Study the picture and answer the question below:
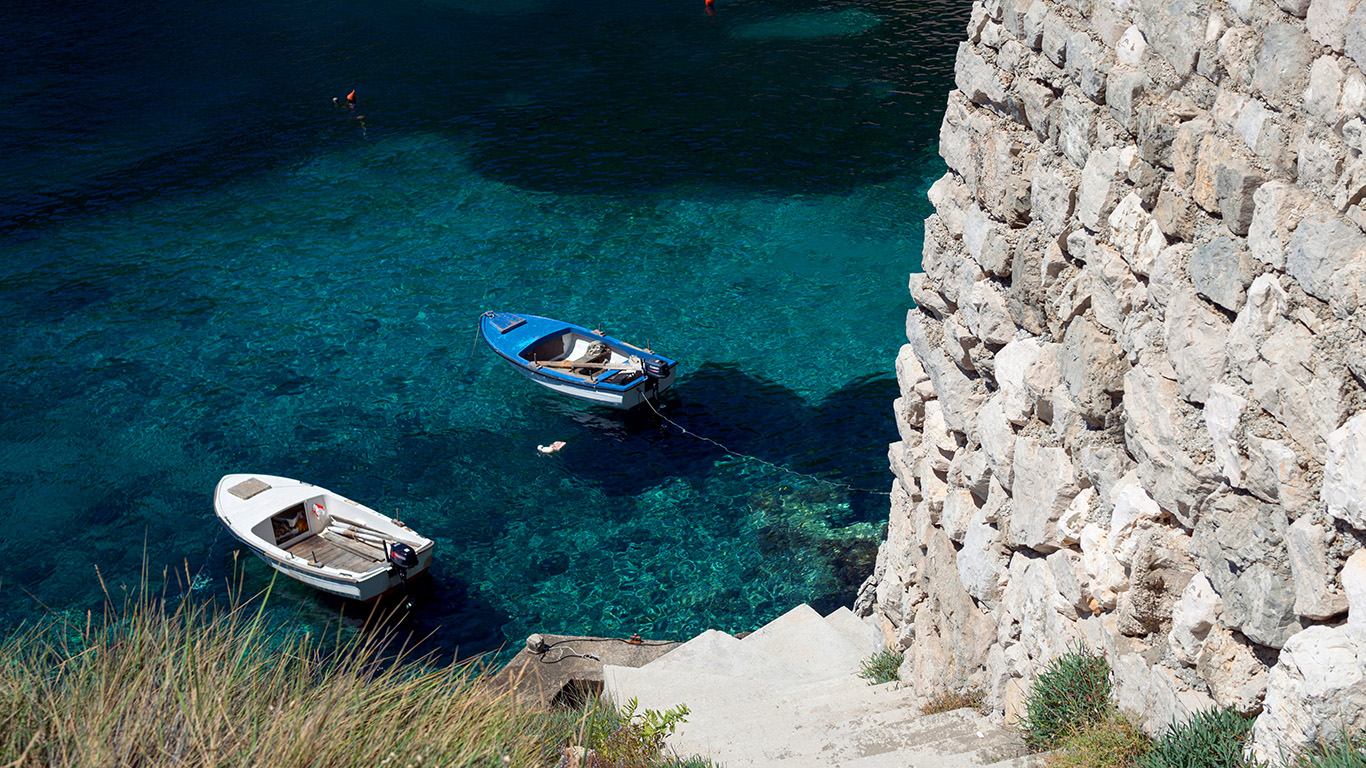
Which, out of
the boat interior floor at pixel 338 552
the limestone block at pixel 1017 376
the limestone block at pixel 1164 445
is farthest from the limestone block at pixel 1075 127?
the boat interior floor at pixel 338 552

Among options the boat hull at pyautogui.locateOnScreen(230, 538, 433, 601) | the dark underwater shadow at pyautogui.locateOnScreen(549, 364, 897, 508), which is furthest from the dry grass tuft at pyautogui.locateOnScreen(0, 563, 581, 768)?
the dark underwater shadow at pyautogui.locateOnScreen(549, 364, 897, 508)

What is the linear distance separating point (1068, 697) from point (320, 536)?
12059mm

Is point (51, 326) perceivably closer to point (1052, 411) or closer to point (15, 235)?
point (15, 235)

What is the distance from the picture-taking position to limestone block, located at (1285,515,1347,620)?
10.8 feet

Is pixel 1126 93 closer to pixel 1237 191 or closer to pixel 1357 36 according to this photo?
pixel 1237 191

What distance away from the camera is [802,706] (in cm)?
704

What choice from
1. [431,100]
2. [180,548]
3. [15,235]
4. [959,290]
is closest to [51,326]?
[15,235]

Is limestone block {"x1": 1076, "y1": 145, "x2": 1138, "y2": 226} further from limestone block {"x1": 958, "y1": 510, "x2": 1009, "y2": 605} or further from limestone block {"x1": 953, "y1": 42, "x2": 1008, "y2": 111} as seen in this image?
limestone block {"x1": 958, "y1": 510, "x2": 1009, "y2": 605}

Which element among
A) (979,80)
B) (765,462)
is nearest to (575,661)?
(765,462)

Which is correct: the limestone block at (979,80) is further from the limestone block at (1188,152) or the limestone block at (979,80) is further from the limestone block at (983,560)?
the limestone block at (983,560)

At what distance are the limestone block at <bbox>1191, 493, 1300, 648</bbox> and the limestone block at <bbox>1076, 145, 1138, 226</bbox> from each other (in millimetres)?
1255

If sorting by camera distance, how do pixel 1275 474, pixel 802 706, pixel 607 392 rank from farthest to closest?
pixel 607 392 < pixel 802 706 < pixel 1275 474

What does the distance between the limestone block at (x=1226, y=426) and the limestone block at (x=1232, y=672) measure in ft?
1.88

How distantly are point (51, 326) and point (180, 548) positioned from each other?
315 inches
